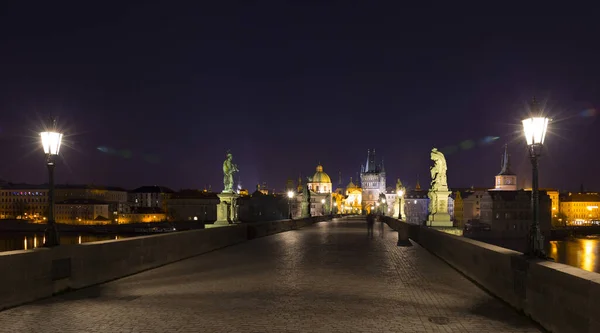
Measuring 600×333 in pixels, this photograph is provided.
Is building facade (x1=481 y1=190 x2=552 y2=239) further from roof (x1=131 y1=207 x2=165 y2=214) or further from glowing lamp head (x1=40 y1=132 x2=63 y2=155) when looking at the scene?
glowing lamp head (x1=40 y1=132 x2=63 y2=155)

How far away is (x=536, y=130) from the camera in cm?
1104

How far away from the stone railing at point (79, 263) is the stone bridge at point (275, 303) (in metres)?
0.14

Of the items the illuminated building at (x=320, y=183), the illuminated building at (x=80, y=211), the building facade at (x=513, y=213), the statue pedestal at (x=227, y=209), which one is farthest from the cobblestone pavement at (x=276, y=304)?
the illuminated building at (x=320, y=183)

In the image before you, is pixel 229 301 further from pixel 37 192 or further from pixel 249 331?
pixel 37 192

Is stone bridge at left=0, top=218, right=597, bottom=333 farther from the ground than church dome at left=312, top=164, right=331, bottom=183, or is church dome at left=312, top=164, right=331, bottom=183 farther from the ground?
church dome at left=312, top=164, right=331, bottom=183

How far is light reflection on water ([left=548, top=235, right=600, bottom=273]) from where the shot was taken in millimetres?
76875

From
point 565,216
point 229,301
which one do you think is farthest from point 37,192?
point 229,301

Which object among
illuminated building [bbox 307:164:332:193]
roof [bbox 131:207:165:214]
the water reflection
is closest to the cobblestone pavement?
the water reflection

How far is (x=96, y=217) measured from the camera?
16212 cm

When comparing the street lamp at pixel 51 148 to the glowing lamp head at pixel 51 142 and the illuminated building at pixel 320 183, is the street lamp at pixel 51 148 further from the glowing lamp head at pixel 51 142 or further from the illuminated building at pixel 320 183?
the illuminated building at pixel 320 183

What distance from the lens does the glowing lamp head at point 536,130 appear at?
36.1 feet

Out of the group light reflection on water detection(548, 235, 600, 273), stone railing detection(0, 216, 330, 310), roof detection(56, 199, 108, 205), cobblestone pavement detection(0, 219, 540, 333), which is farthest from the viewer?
roof detection(56, 199, 108, 205)

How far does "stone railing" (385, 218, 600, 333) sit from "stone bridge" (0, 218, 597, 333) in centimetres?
22

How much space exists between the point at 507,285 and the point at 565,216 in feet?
677
